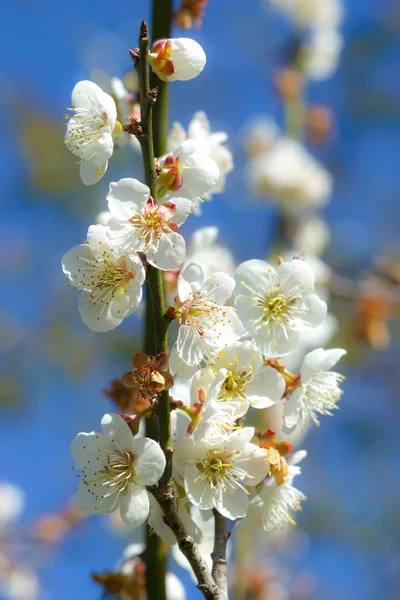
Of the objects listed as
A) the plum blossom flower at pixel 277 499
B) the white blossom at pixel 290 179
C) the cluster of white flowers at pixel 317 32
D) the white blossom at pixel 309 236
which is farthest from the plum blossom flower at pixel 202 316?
the cluster of white flowers at pixel 317 32

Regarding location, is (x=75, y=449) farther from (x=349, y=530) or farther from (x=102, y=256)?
(x=349, y=530)

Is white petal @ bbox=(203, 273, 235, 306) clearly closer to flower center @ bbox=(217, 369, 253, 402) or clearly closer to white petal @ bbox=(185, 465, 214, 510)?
flower center @ bbox=(217, 369, 253, 402)

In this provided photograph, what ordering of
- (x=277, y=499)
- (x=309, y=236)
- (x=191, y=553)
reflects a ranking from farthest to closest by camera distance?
(x=309, y=236), (x=277, y=499), (x=191, y=553)

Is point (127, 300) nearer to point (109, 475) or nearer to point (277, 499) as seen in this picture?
point (109, 475)

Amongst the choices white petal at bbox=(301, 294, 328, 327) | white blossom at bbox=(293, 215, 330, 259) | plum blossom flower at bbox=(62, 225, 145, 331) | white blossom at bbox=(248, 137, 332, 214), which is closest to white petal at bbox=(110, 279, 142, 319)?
plum blossom flower at bbox=(62, 225, 145, 331)

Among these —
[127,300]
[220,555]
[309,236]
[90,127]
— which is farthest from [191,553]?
[309,236]

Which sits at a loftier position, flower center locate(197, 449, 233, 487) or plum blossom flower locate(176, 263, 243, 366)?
plum blossom flower locate(176, 263, 243, 366)

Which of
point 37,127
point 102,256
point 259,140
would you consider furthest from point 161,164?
point 37,127
